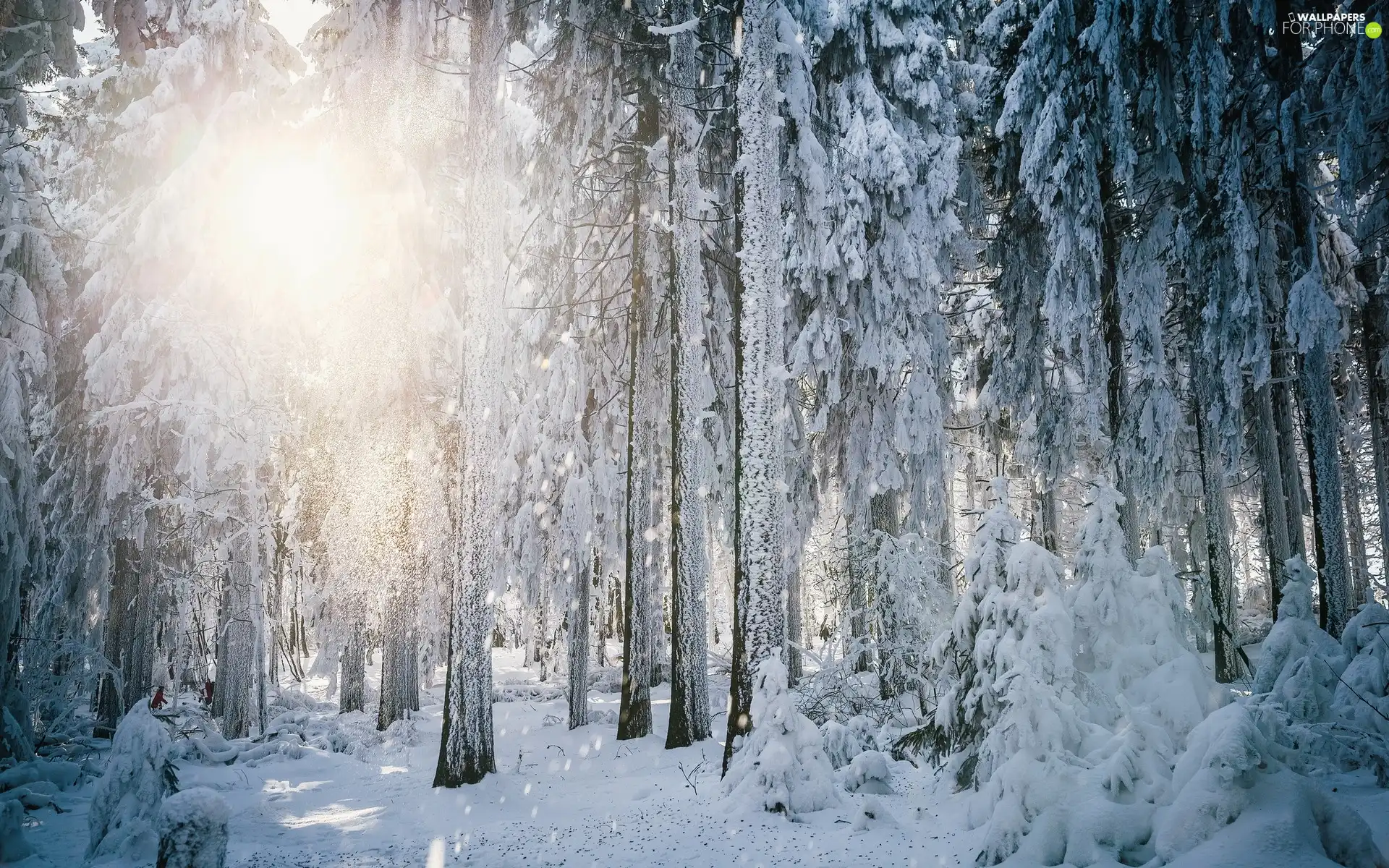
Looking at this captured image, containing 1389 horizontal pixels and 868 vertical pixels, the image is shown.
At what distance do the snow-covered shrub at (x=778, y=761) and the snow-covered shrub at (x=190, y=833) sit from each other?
4483 millimetres

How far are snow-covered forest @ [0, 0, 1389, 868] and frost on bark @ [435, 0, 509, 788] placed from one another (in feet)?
0.21

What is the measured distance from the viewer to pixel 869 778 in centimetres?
719

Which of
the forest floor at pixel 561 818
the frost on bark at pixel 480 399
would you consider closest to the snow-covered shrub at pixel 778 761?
the forest floor at pixel 561 818

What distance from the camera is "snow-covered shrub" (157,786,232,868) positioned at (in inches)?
237

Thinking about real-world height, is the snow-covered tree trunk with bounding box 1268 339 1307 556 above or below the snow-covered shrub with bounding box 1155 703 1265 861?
above

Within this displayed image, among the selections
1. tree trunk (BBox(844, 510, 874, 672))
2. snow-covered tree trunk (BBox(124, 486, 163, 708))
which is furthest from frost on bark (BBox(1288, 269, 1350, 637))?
snow-covered tree trunk (BBox(124, 486, 163, 708))

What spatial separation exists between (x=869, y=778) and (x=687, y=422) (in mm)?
5415

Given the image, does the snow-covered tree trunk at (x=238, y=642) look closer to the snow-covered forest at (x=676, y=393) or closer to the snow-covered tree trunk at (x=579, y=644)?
the snow-covered forest at (x=676, y=393)

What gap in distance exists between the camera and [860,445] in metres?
13.0

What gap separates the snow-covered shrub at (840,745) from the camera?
26.4 feet

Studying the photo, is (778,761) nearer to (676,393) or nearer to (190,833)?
(190,833)

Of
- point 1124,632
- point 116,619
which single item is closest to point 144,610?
point 116,619

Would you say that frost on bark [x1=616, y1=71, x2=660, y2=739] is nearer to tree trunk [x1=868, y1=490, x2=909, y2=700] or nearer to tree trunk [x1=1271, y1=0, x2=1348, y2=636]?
tree trunk [x1=868, y1=490, x2=909, y2=700]

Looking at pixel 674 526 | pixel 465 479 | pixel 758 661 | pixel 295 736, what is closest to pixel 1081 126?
pixel 674 526
